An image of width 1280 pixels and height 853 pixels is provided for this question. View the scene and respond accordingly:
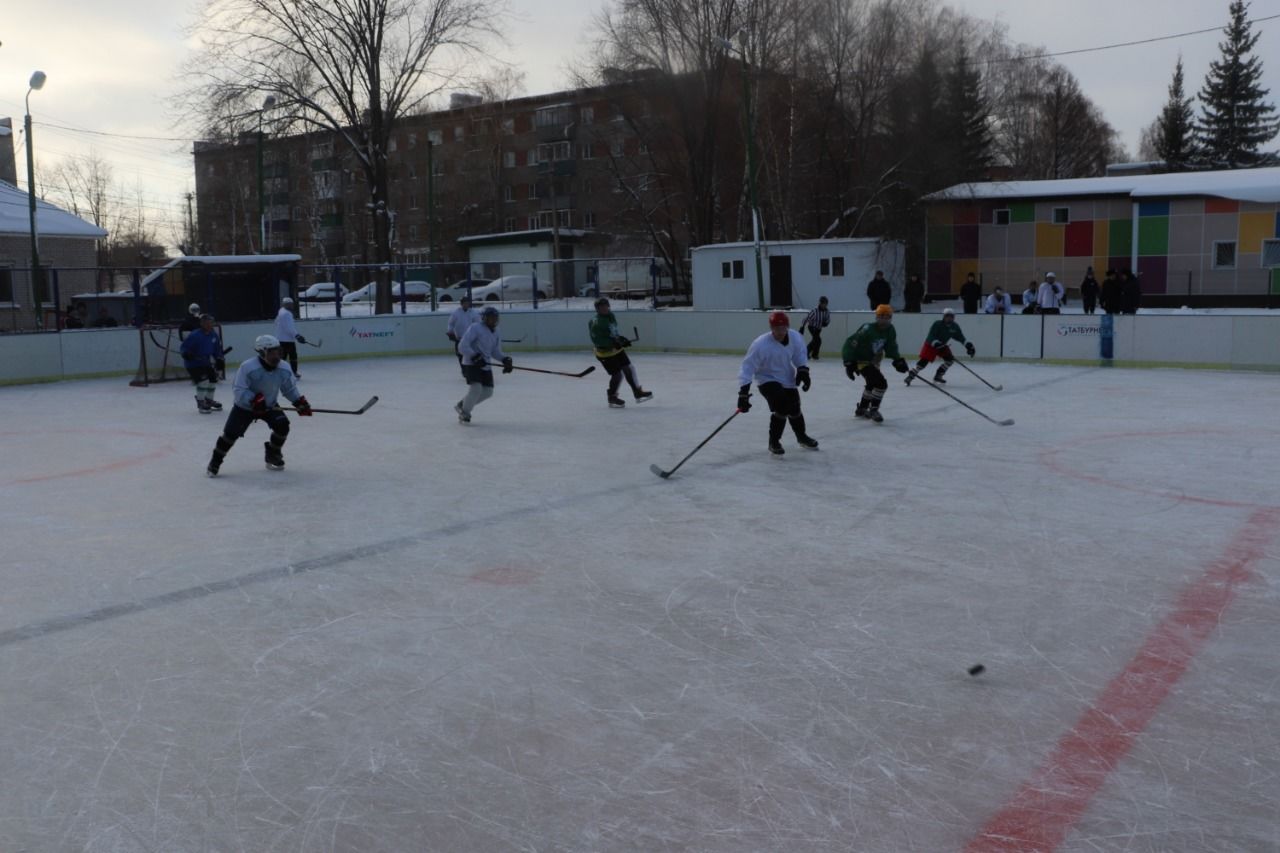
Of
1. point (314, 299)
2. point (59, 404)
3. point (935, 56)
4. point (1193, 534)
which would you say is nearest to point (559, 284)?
point (314, 299)

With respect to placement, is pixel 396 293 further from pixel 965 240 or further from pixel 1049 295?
pixel 965 240

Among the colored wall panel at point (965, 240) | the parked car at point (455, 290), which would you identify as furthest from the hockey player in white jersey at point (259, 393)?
the colored wall panel at point (965, 240)

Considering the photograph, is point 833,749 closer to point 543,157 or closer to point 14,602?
point 14,602

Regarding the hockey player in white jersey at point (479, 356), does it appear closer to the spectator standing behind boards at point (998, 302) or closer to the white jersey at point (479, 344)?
the white jersey at point (479, 344)

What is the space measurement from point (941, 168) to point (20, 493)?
104 ft

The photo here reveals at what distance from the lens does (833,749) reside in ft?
12.8

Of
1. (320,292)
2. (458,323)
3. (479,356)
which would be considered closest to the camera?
(479,356)

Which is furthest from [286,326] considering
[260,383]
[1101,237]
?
[1101,237]

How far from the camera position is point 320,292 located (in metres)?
26.4

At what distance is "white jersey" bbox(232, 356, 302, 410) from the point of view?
9.52m

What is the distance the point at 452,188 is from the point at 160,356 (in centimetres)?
4363

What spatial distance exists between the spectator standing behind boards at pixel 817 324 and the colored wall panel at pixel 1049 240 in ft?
55.2

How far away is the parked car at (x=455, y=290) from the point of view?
27641 mm

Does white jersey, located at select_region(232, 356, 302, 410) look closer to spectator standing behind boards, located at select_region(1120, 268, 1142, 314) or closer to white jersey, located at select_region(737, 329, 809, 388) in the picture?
white jersey, located at select_region(737, 329, 809, 388)
